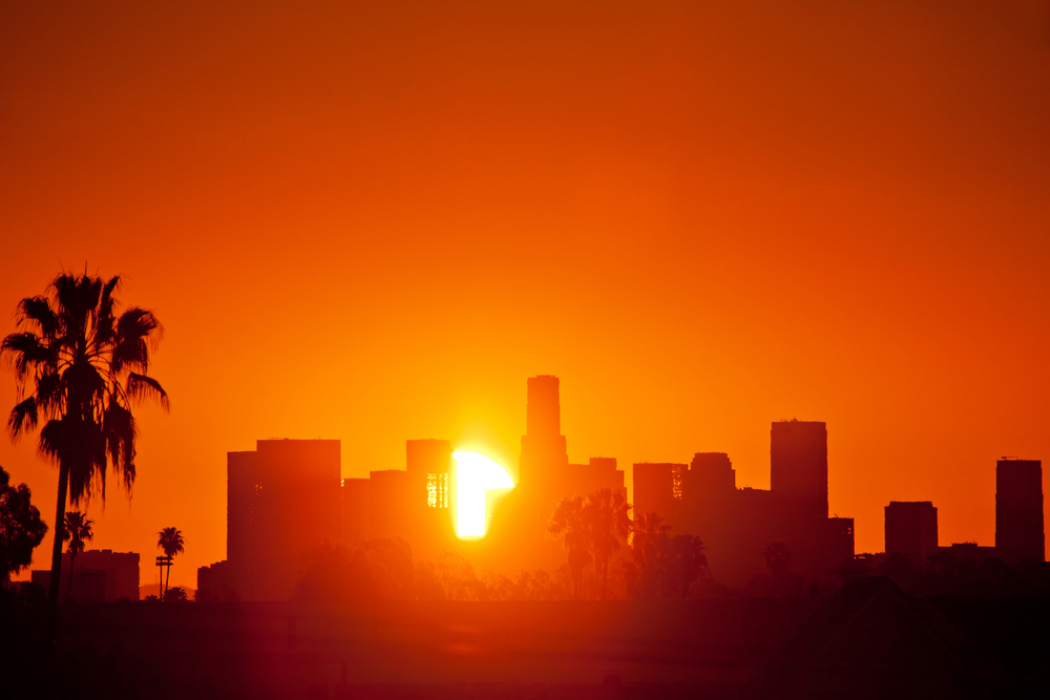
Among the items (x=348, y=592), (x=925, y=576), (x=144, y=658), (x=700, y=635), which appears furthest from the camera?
(x=925, y=576)

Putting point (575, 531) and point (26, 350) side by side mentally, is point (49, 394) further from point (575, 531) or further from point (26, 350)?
point (575, 531)

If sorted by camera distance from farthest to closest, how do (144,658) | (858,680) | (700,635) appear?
1. (700,635)
2. (144,658)
3. (858,680)

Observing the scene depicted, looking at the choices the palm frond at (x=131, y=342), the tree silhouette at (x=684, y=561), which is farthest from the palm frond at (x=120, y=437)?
the tree silhouette at (x=684, y=561)

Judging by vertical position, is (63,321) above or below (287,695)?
above

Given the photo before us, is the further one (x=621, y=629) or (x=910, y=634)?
(x=621, y=629)

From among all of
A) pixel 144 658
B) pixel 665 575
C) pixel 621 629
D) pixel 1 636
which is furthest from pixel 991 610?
pixel 665 575

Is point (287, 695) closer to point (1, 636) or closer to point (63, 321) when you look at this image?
point (1, 636)

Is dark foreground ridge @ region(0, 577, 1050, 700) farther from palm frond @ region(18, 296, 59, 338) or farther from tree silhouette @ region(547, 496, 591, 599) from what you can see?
tree silhouette @ region(547, 496, 591, 599)
